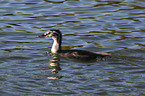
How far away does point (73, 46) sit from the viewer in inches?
668

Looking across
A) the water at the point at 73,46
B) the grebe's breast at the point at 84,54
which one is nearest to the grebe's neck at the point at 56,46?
the water at the point at 73,46

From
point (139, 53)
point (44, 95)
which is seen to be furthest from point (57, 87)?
point (139, 53)

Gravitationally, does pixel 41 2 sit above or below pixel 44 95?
above

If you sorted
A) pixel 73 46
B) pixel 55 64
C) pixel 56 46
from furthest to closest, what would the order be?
pixel 73 46 < pixel 56 46 < pixel 55 64

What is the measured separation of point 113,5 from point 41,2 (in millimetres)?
3929

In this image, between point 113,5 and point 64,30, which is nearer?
point 64,30

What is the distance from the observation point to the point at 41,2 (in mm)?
23406

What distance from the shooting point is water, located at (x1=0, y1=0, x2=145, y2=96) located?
1230 centimetres

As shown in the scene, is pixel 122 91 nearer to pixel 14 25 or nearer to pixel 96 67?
pixel 96 67

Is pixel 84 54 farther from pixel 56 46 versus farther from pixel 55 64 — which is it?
pixel 56 46

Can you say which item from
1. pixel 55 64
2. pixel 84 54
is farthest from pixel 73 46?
pixel 55 64

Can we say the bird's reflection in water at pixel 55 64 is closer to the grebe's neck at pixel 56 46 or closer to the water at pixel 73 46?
the water at pixel 73 46

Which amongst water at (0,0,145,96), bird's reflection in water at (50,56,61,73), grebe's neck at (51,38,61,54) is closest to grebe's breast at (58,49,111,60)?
water at (0,0,145,96)

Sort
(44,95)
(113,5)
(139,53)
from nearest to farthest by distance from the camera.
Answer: (44,95) < (139,53) < (113,5)
